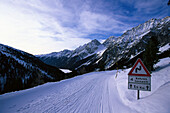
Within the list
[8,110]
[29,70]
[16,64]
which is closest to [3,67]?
[16,64]

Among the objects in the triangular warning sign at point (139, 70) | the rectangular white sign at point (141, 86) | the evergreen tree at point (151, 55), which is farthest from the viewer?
the evergreen tree at point (151, 55)

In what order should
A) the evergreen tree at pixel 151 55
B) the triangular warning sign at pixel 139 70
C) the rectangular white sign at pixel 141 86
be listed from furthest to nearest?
the evergreen tree at pixel 151 55 → the triangular warning sign at pixel 139 70 → the rectangular white sign at pixel 141 86

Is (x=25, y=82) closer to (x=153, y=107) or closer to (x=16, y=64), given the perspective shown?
(x=16, y=64)

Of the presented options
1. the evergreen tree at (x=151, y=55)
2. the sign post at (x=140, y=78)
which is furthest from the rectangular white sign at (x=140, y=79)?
the evergreen tree at (x=151, y=55)

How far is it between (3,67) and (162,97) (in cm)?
10394

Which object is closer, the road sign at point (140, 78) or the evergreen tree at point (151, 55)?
the road sign at point (140, 78)

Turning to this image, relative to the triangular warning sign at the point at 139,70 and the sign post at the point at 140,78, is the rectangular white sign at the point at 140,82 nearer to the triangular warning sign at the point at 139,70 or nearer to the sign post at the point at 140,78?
the sign post at the point at 140,78

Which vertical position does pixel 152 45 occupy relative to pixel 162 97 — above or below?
above

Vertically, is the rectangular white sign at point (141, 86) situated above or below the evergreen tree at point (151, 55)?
below

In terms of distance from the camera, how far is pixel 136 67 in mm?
4262

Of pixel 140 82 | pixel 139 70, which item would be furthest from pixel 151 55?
pixel 140 82

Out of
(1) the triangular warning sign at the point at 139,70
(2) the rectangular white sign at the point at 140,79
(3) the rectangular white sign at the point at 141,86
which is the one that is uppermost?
(1) the triangular warning sign at the point at 139,70

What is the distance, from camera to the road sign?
13.0 ft

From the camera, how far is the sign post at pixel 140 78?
3.96m
